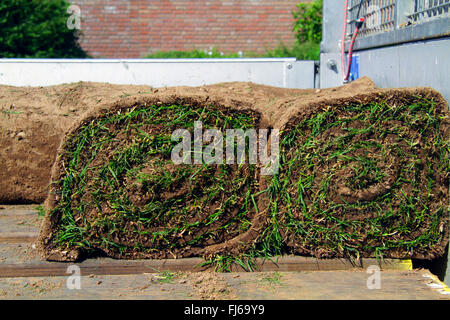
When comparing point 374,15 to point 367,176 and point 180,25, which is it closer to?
point 367,176

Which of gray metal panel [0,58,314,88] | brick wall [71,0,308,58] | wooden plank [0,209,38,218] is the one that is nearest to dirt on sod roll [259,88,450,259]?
wooden plank [0,209,38,218]

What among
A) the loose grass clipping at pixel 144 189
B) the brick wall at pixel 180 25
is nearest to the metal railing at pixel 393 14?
the loose grass clipping at pixel 144 189

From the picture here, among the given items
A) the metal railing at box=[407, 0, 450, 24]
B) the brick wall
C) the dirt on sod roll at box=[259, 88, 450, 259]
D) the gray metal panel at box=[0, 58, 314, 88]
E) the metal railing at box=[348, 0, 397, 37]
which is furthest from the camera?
the brick wall

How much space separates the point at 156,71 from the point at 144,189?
2808mm

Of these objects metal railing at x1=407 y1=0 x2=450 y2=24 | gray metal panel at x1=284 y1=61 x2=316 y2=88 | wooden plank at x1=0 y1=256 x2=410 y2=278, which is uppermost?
metal railing at x1=407 y1=0 x2=450 y2=24

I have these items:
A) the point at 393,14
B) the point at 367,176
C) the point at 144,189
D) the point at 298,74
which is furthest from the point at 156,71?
the point at 367,176

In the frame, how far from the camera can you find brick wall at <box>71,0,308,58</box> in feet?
36.4

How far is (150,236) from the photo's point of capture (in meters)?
2.68

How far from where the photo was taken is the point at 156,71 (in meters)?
5.21

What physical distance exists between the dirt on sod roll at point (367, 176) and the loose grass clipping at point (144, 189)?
0.75 feet

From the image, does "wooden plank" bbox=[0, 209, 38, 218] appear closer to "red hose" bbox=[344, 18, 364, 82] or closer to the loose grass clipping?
the loose grass clipping

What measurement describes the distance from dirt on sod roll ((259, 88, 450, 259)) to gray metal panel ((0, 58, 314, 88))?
2.61 m
